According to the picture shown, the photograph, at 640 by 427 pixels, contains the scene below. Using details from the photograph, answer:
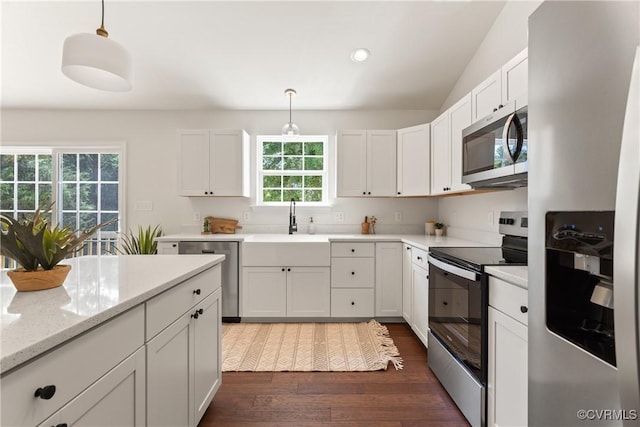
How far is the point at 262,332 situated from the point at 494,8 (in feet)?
11.7

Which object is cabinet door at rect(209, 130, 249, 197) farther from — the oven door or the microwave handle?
the microwave handle

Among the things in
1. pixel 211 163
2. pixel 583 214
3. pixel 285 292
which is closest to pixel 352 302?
pixel 285 292

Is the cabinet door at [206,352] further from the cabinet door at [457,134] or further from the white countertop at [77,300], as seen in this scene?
the cabinet door at [457,134]

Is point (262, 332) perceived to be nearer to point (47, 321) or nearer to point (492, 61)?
point (47, 321)

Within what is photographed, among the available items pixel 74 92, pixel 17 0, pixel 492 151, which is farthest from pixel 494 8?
pixel 74 92

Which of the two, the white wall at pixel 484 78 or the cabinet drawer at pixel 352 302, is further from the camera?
the cabinet drawer at pixel 352 302

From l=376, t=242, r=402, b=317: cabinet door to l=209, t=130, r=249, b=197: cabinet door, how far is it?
179cm

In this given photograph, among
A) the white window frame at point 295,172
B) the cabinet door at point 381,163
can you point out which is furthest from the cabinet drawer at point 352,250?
the white window frame at point 295,172

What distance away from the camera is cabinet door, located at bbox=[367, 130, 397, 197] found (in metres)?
3.41

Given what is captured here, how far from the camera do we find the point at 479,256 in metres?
1.80

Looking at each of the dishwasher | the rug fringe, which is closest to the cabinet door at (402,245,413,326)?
the rug fringe

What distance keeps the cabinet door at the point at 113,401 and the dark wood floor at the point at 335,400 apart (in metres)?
0.86

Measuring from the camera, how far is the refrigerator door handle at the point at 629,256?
515mm

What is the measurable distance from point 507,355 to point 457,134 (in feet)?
5.88
